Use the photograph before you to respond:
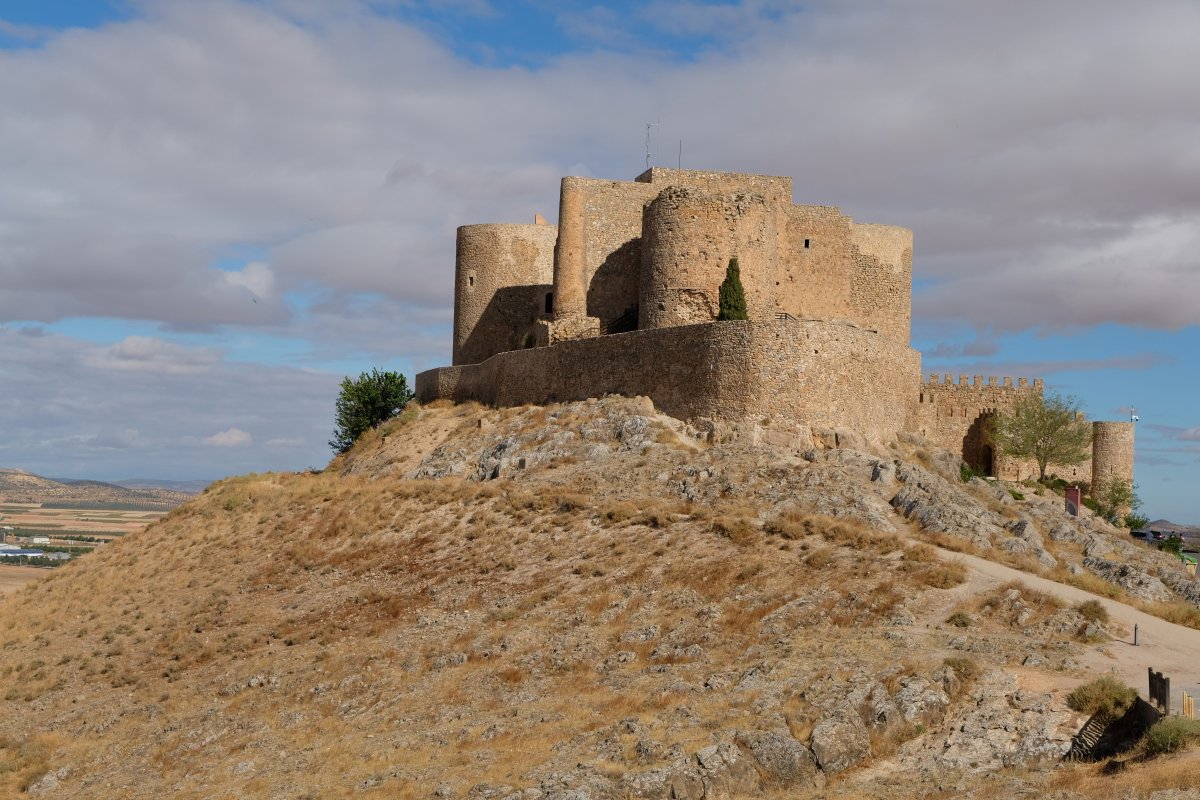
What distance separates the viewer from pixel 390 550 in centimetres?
2811

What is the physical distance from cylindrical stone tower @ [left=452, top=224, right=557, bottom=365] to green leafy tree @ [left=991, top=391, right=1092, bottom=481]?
18.2 metres

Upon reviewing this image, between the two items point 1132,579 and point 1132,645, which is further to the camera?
point 1132,579

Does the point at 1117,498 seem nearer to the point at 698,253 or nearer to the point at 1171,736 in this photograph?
the point at 698,253

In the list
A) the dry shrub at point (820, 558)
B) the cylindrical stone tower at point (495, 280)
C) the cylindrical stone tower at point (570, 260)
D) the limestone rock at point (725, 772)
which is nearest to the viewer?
the limestone rock at point (725, 772)

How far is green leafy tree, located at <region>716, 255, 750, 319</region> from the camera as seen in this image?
34.6 m

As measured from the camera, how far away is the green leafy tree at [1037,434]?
42.5 metres

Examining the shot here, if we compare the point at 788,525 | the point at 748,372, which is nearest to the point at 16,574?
the point at 748,372

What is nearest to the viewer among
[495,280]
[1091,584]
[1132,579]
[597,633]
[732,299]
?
[597,633]

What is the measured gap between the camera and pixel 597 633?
20.8m

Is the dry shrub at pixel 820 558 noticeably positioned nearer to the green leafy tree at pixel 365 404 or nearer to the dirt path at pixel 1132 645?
the dirt path at pixel 1132 645

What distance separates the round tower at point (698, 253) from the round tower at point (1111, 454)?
17969mm

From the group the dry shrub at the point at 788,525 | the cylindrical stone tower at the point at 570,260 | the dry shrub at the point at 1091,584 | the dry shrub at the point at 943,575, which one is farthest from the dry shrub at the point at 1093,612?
the cylindrical stone tower at the point at 570,260

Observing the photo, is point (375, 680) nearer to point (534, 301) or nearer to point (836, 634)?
point (836, 634)

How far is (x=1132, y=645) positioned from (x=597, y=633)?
8.92 m
